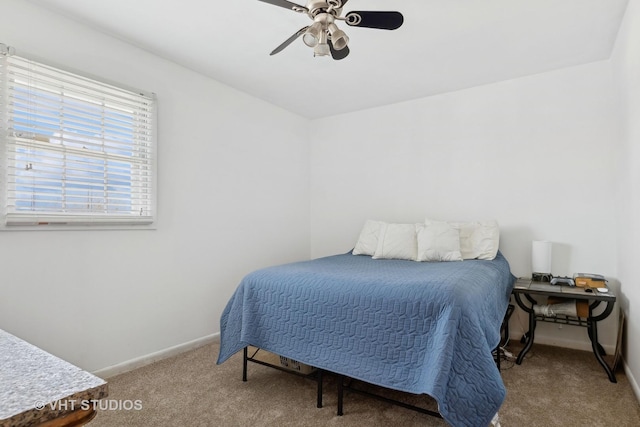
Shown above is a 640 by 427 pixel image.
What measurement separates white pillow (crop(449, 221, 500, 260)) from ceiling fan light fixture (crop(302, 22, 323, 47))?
6.83 feet

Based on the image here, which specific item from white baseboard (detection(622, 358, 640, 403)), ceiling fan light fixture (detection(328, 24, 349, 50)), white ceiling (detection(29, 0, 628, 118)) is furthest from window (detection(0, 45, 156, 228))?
white baseboard (detection(622, 358, 640, 403))

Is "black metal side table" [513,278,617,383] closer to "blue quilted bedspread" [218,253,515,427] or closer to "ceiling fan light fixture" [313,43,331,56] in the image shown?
"blue quilted bedspread" [218,253,515,427]

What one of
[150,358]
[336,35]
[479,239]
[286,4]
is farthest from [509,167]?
[150,358]

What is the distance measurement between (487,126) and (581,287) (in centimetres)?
164

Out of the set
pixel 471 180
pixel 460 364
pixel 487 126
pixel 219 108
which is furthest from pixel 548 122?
pixel 219 108

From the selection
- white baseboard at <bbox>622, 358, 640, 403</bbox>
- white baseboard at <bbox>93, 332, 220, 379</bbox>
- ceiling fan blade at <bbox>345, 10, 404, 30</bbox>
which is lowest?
white baseboard at <bbox>93, 332, 220, 379</bbox>

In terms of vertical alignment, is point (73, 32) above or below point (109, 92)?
above

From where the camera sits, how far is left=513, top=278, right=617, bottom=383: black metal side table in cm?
237

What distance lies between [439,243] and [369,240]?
2.34ft

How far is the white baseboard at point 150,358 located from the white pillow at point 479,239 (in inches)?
95.0

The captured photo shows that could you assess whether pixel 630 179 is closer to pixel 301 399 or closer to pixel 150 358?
pixel 301 399

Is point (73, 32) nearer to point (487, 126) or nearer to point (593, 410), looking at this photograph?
point (487, 126)

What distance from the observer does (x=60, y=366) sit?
740 mm

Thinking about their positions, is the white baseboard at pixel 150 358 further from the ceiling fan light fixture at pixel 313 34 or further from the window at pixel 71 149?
the ceiling fan light fixture at pixel 313 34
